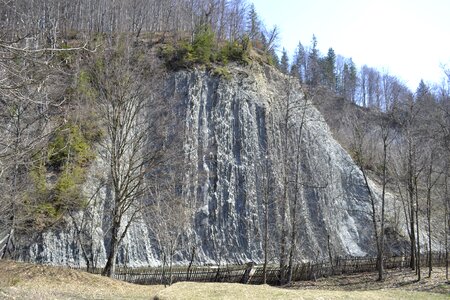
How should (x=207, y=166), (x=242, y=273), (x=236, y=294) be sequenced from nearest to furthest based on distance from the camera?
(x=236, y=294), (x=242, y=273), (x=207, y=166)

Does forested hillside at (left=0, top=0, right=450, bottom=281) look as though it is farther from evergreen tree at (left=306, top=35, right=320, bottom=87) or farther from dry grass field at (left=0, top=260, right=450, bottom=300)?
evergreen tree at (left=306, top=35, right=320, bottom=87)

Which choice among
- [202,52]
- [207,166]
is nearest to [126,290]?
[207,166]

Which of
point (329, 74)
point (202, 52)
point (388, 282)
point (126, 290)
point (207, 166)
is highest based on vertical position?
point (329, 74)

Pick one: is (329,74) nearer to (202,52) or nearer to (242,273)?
(202,52)

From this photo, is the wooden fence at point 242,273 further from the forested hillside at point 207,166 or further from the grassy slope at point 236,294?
the grassy slope at point 236,294

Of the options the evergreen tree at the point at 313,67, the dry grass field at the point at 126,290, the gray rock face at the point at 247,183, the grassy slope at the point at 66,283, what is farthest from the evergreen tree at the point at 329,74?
the grassy slope at the point at 66,283

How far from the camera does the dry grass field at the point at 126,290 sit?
10.7m

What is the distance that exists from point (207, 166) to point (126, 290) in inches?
760

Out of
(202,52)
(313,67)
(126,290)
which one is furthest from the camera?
(313,67)

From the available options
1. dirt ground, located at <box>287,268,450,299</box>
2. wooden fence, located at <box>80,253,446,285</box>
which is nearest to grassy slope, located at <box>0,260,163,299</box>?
wooden fence, located at <box>80,253,446,285</box>

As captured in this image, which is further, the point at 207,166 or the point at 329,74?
Result: the point at 329,74

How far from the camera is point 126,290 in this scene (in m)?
14.1

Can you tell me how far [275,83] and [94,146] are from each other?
18.9 meters

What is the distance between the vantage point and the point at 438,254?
28.1 metres
